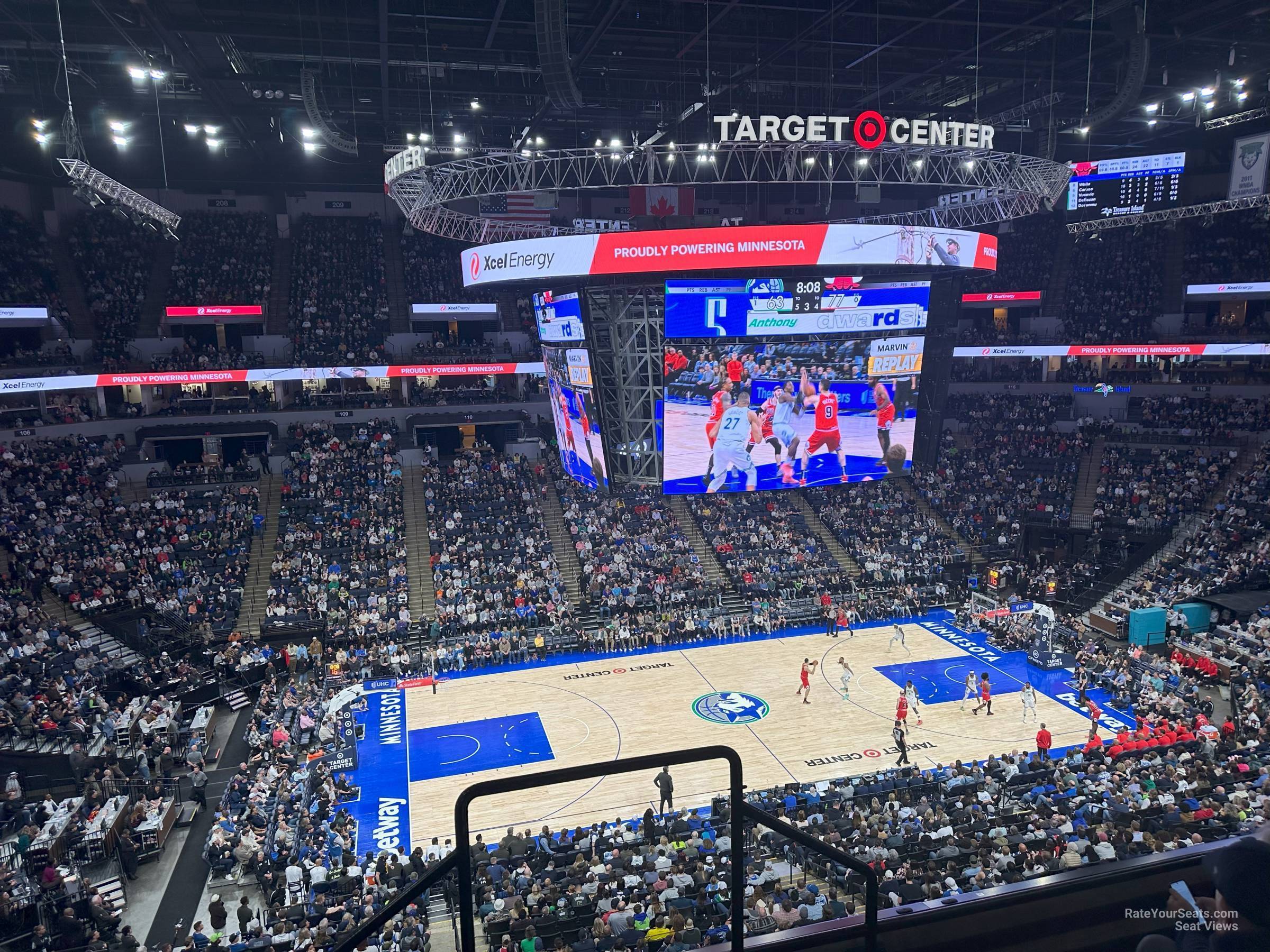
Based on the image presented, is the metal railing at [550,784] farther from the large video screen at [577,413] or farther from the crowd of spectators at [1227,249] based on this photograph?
the crowd of spectators at [1227,249]

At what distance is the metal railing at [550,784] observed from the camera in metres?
2.47

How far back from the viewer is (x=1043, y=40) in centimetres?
2797

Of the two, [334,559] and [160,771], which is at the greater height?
[334,559]

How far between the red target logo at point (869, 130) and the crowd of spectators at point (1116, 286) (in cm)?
2509

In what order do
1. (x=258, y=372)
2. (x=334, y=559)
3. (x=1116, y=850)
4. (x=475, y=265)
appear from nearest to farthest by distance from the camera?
(x=1116, y=850) → (x=475, y=265) → (x=334, y=559) → (x=258, y=372)

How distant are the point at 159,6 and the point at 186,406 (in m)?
19.9

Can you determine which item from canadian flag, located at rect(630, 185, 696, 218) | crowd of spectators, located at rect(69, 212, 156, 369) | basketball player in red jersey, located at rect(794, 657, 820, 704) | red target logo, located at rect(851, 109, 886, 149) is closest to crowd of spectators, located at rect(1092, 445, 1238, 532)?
basketball player in red jersey, located at rect(794, 657, 820, 704)

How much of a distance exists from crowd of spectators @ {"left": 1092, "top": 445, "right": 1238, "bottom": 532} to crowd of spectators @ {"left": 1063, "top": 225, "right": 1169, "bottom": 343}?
19.9 ft

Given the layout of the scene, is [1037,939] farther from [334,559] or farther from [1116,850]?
[334,559]

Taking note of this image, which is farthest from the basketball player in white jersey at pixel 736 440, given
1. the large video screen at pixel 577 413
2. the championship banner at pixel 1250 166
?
the championship banner at pixel 1250 166

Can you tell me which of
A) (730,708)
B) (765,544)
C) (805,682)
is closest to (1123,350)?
(765,544)

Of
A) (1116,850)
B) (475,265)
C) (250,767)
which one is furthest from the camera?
(475,265)

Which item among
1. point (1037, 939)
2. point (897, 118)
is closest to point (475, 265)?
point (897, 118)

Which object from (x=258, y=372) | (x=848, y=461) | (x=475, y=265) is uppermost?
(x=475, y=265)
